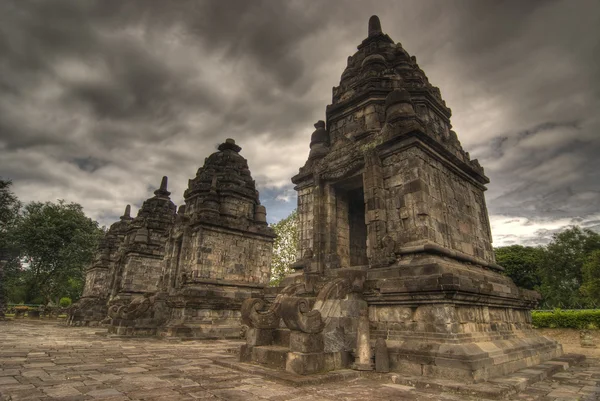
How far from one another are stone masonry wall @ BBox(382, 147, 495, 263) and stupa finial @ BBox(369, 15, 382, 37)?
20.6 ft

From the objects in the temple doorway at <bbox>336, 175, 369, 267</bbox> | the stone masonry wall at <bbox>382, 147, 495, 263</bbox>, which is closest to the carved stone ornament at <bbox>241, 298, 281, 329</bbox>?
the temple doorway at <bbox>336, 175, 369, 267</bbox>

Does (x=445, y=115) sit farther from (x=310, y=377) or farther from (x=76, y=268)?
(x=76, y=268)

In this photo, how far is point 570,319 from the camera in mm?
19812

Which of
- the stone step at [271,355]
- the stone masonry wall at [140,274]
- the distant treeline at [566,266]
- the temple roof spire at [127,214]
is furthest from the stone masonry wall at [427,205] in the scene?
the distant treeline at [566,266]

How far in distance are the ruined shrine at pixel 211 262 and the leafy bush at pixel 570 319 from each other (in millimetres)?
18226

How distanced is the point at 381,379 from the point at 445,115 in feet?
29.3

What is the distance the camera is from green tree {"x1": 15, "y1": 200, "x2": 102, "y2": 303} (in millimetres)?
32562

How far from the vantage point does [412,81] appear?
10.5 m

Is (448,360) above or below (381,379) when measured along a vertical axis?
above

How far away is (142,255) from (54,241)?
18.5 meters

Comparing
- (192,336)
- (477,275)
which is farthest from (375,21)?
(192,336)

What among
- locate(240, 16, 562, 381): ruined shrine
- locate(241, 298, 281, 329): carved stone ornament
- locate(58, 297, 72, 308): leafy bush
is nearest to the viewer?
locate(240, 16, 562, 381): ruined shrine

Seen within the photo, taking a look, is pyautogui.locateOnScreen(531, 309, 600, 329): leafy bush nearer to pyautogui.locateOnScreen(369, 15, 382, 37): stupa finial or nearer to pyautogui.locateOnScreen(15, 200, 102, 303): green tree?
pyautogui.locateOnScreen(369, 15, 382, 37): stupa finial

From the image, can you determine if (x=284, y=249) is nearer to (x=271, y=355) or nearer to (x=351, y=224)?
(x=351, y=224)
